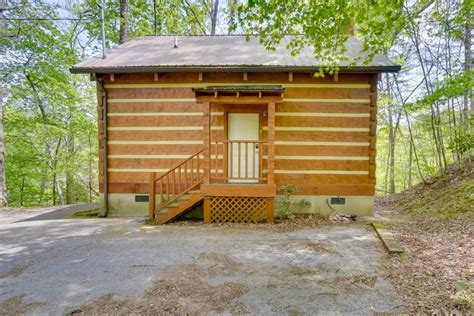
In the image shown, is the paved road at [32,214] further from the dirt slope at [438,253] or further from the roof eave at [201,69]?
the dirt slope at [438,253]

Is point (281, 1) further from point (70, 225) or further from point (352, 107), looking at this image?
point (70, 225)

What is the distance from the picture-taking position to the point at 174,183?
6328 mm

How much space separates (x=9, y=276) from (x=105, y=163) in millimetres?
3844

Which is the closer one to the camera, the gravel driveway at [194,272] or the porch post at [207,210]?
the gravel driveway at [194,272]

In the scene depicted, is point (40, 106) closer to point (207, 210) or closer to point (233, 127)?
point (233, 127)

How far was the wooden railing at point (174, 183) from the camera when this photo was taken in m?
6.14

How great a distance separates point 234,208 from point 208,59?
3.89 m

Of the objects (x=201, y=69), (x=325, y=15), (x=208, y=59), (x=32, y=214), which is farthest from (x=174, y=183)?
(x=325, y=15)

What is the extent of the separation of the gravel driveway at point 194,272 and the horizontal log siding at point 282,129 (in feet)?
5.73

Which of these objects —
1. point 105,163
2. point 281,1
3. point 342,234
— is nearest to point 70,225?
point 105,163

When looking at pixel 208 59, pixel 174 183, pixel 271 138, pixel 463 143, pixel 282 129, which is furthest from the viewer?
pixel 463 143

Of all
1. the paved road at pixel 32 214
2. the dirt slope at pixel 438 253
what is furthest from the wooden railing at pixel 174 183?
the dirt slope at pixel 438 253

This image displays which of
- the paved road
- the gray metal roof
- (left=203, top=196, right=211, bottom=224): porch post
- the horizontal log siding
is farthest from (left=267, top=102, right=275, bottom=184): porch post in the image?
the paved road

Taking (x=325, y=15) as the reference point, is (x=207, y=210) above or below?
below
